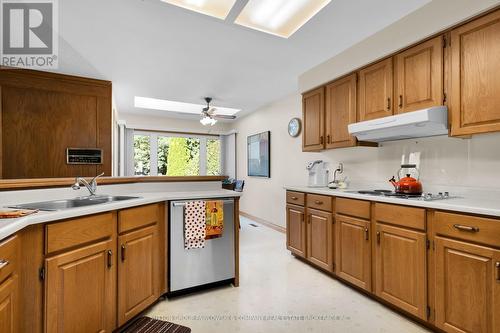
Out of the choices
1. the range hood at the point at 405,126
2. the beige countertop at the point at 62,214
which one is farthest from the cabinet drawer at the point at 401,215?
the beige countertop at the point at 62,214

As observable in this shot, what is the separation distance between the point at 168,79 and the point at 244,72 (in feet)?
3.74

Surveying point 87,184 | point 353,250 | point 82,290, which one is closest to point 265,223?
point 353,250

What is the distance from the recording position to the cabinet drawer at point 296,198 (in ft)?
9.85

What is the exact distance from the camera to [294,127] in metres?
4.17

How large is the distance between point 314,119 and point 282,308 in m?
2.18

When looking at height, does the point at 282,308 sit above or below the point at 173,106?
below

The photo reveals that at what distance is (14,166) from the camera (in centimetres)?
334

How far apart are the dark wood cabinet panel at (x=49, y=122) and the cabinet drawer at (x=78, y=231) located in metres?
2.53

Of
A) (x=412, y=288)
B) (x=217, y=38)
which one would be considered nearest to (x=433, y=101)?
(x=412, y=288)

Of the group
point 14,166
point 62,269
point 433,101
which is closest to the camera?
point 62,269

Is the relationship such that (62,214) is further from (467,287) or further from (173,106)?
(173,106)

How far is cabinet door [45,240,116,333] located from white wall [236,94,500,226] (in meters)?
2.62

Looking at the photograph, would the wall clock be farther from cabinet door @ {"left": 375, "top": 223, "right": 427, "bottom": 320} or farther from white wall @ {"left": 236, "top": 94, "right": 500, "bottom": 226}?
cabinet door @ {"left": 375, "top": 223, "right": 427, "bottom": 320}

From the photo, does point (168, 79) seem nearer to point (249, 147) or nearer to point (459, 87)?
point (249, 147)
